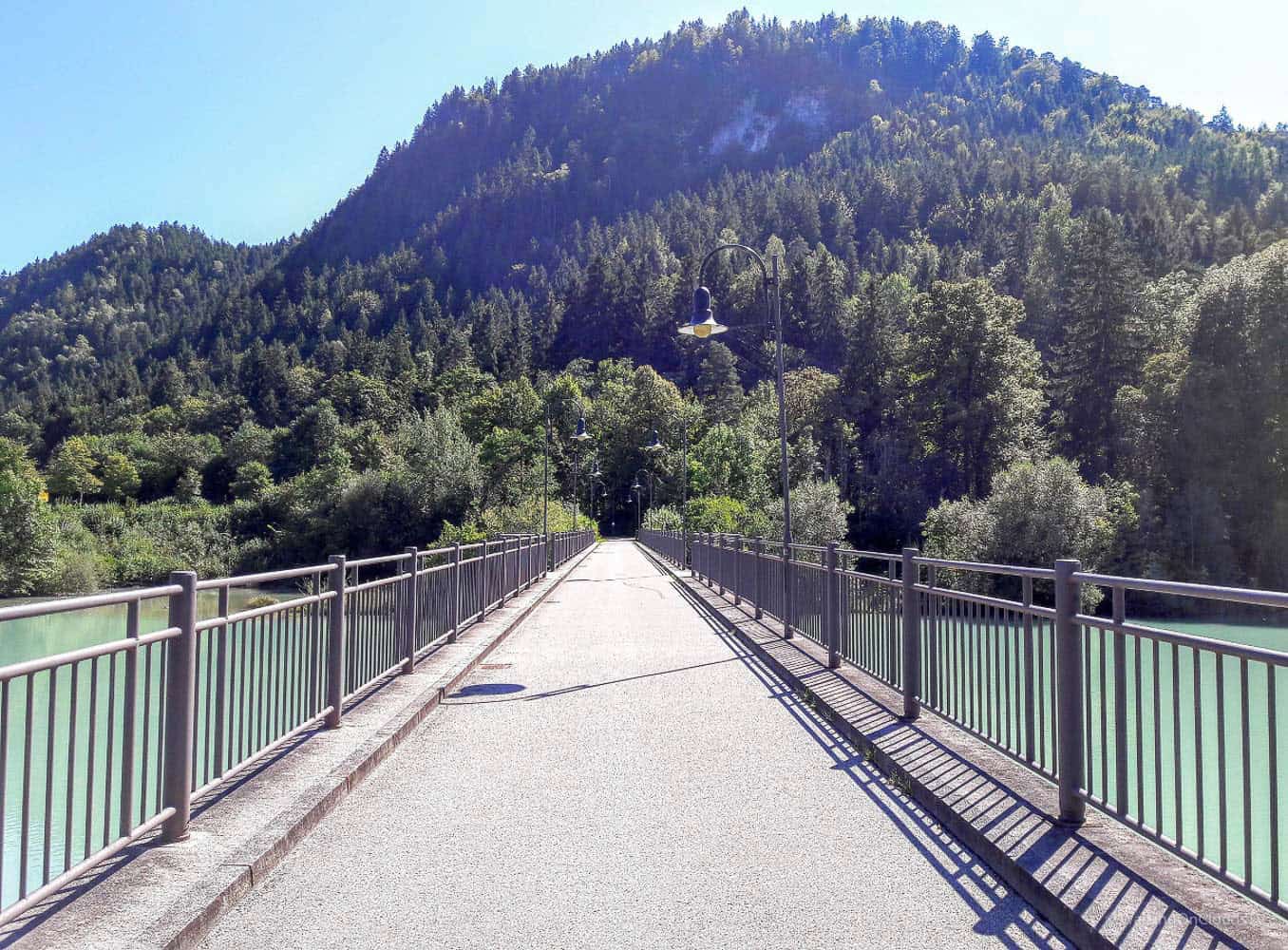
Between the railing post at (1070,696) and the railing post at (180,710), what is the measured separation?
4.35 m

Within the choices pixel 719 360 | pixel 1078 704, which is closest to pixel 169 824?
pixel 1078 704

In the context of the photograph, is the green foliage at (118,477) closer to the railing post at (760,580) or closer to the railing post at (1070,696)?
the railing post at (760,580)

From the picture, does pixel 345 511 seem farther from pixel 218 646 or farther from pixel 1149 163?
pixel 1149 163

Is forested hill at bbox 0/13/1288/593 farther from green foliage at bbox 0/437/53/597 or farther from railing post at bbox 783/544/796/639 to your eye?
railing post at bbox 783/544/796/639

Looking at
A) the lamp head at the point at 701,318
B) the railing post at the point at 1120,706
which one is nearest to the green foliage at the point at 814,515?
the lamp head at the point at 701,318

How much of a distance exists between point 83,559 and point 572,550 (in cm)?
3764

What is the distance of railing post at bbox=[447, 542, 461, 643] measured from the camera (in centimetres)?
1274

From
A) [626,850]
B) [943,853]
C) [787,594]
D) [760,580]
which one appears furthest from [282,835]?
[760,580]

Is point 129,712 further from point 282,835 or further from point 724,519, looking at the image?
point 724,519

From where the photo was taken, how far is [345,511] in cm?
8456

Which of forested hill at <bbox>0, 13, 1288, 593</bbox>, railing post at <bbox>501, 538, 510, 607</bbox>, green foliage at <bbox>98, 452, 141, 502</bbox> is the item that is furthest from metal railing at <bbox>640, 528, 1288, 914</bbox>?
green foliage at <bbox>98, 452, 141, 502</bbox>

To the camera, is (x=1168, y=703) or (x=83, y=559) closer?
→ (x=1168, y=703)

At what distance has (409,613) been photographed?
1006cm

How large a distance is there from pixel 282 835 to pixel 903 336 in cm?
8113
